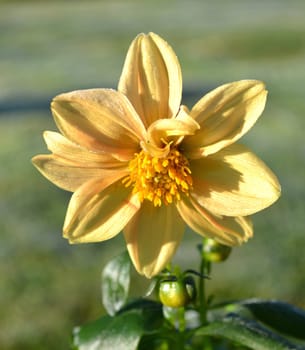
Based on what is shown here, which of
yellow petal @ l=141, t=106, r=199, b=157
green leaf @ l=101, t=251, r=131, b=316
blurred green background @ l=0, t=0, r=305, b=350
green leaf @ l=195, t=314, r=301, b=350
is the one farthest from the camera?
blurred green background @ l=0, t=0, r=305, b=350

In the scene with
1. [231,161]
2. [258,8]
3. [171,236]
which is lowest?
[258,8]

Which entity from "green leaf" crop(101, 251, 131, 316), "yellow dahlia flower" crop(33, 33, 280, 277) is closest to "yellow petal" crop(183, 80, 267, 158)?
"yellow dahlia flower" crop(33, 33, 280, 277)

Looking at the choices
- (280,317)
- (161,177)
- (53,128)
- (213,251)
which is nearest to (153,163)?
(161,177)

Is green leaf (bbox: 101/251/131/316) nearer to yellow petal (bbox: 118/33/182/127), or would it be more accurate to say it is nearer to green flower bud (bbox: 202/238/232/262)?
green flower bud (bbox: 202/238/232/262)

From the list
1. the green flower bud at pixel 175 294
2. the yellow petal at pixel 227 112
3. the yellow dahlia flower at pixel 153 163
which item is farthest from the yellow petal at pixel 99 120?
the green flower bud at pixel 175 294

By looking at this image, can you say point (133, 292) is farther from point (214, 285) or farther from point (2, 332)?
point (2, 332)

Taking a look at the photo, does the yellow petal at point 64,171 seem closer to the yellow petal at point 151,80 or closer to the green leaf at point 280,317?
the yellow petal at point 151,80

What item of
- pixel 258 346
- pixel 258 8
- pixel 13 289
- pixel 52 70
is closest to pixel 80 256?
pixel 13 289
